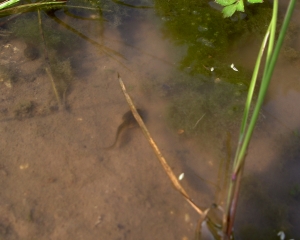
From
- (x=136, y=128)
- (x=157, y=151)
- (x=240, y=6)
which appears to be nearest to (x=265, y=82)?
(x=157, y=151)

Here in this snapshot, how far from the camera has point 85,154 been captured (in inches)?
87.3

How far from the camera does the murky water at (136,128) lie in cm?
198

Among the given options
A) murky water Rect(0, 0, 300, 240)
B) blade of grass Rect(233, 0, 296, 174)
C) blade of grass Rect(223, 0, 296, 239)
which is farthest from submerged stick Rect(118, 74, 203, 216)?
blade of grass Rect(233, 0, 296, 174)

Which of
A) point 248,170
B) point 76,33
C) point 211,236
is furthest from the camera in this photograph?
point 76,33

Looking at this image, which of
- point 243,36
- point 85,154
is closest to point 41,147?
point 85,154

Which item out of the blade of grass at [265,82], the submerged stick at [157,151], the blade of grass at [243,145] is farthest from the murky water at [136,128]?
the blade of grass at [265,82]

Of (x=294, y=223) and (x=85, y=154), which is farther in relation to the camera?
(x=85, y=154)

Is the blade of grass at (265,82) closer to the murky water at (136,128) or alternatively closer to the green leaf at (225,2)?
the murky water at (136,128)

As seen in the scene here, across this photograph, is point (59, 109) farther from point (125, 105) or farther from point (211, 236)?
point (211, 236)

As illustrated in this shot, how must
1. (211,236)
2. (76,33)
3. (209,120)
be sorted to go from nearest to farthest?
(211,236) → (209,120) → (76,33)

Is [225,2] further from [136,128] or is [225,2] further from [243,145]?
[243,145]

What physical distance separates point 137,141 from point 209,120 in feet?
1.73

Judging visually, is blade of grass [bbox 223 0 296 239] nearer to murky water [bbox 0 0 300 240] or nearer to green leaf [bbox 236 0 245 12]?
murky water [bbox 0 0 300 240]

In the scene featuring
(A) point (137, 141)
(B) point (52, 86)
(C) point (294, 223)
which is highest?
(B) point (52, 86)
